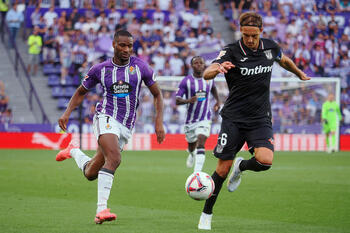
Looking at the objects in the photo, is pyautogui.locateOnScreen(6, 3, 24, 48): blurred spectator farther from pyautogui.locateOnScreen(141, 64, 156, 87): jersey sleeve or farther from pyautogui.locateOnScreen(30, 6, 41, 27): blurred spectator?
pyautogui.locateOnScreen(141, 64, 156, 87): jersey sleeve

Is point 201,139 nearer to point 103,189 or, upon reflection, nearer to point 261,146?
point 261,146

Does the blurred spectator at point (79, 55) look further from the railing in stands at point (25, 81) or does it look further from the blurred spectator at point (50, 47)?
the railing in stands at point (25, 81)

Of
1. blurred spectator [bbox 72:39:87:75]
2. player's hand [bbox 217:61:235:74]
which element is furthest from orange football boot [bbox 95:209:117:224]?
blurred spectator [bbox 72:39:87:75]

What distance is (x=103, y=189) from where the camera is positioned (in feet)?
27.9

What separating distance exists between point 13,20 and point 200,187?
2368 centimetres

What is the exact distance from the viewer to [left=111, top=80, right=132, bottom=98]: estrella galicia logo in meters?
9.06

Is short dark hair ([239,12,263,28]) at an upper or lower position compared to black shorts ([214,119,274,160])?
upper

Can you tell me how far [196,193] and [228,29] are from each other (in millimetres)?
26032

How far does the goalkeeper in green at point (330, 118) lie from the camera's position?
2717 centimetres

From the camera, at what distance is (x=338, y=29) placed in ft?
108

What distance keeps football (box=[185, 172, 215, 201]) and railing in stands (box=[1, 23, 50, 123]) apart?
20229 millimetres

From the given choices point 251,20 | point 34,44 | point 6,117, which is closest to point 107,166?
point 251,20

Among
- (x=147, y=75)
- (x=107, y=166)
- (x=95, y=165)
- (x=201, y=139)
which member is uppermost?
(x=147, y=75)

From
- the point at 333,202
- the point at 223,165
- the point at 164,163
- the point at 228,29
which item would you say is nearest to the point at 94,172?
the point at 223,165
